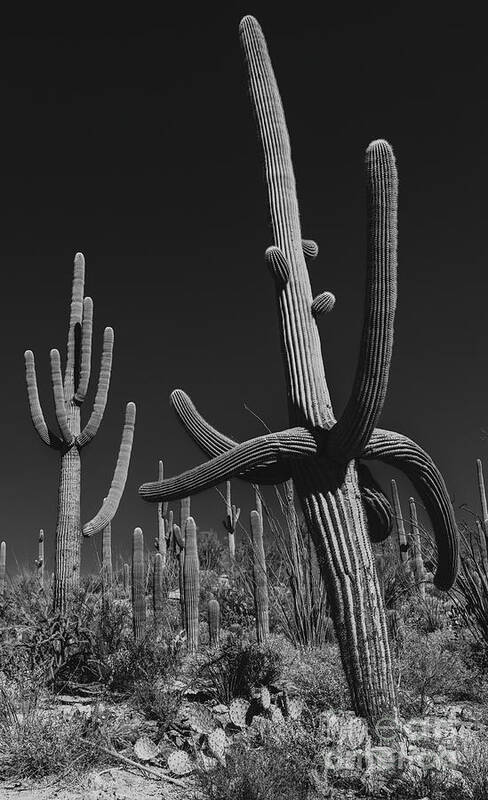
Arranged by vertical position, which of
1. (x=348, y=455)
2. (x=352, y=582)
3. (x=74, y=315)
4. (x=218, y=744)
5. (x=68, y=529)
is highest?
(x=74, y=315)

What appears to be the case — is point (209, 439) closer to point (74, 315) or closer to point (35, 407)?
point (35, 407)

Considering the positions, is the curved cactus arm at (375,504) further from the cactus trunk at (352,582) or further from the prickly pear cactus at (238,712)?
the prickly pear cactus at (238,712)

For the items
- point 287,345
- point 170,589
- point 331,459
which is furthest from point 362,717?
point 170,589

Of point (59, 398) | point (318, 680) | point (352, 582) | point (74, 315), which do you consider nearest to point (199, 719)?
point (318, 680)

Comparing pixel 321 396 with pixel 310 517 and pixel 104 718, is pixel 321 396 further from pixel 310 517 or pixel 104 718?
pixel 104 718

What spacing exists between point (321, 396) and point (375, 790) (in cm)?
265

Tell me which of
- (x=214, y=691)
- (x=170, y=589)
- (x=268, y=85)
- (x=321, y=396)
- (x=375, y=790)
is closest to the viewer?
(x=375, y=790)

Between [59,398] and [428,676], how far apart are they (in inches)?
257

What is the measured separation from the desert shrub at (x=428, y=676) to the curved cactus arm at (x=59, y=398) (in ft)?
17.8

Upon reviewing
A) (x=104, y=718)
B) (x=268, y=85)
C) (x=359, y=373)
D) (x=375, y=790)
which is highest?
(x=268, y=85)

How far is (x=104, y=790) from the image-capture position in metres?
4.20

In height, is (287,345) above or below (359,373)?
above

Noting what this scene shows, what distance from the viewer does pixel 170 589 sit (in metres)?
15.0

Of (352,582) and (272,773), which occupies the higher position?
(352,582)
